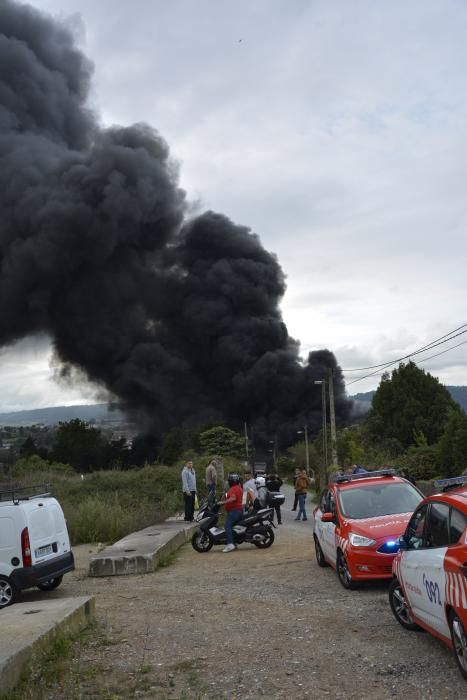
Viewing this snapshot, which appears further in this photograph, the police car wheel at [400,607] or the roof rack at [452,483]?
the roof rack at [452,483]

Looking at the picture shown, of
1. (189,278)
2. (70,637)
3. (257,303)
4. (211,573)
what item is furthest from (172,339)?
(70,637)

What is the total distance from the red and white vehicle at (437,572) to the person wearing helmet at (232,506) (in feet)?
20.9

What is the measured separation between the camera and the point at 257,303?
61.3 meters

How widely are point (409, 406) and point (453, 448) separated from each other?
26351mm

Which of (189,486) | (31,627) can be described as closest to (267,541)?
(189,486)

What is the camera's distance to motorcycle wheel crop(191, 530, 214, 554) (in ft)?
43.0

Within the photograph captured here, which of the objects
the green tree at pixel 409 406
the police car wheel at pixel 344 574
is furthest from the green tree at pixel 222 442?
the police car wheel at pixel 344 574

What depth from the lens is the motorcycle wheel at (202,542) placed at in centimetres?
1312

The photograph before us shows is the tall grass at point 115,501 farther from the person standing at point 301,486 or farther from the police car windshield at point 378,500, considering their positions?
the police car windshield at point 378,500

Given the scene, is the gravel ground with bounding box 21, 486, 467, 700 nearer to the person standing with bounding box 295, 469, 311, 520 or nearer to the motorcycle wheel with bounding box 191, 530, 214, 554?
the motorcycle wheel with bounding box 191, 530, 214, 554

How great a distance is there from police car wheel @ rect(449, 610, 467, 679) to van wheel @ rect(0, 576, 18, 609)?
593cm

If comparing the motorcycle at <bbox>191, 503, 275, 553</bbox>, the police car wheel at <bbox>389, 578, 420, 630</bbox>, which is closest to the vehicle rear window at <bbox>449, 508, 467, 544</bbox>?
the police car wheel at <bbox>389, 578, 420, 630</bbox>

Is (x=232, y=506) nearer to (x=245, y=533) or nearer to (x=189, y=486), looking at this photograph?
(x=245, y=533)

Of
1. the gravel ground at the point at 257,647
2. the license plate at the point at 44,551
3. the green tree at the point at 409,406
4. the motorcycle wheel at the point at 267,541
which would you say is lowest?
the motorcycle wheel at the point at 267,541
